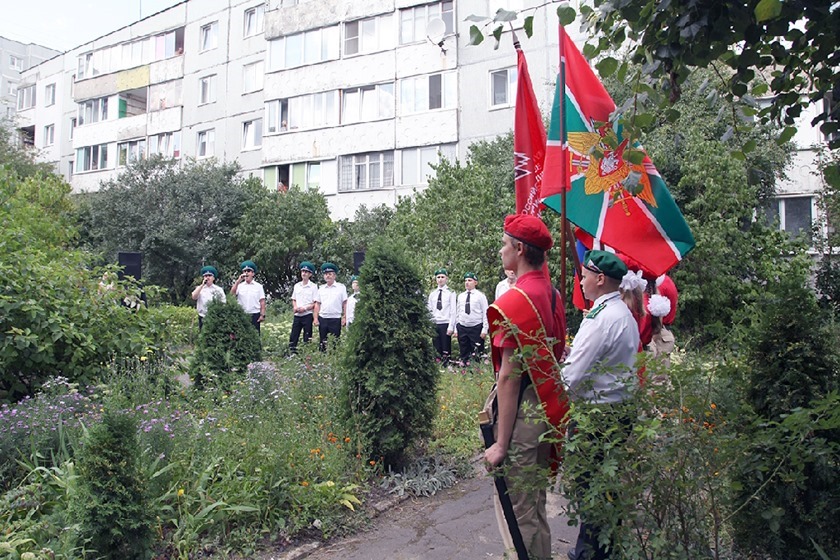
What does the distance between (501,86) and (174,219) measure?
13922 mm

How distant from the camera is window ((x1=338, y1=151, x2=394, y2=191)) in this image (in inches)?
1183

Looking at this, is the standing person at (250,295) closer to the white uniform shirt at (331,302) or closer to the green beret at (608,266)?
the white uniform shirt at (331,302)

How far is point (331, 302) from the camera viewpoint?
43.6 feet

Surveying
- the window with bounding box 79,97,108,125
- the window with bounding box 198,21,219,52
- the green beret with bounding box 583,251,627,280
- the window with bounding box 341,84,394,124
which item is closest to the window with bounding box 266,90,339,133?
the window with bounding box 341,84,394,124

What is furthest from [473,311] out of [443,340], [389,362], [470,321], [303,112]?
[303,112]

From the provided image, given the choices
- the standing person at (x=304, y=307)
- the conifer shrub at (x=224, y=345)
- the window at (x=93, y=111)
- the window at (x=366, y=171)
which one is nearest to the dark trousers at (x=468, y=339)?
the standing person at (x=304, y=307)

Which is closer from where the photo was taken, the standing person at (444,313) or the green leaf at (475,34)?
the green leaf at (475,34)

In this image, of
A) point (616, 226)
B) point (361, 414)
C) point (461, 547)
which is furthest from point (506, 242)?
point (361, 414)

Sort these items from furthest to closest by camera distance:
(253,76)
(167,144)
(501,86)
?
(167,144) < (253,76) < (501,86)

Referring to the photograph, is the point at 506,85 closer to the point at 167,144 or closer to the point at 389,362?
the point at 167,144

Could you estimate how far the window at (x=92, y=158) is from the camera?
1655 inches

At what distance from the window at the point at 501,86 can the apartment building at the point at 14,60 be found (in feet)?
166

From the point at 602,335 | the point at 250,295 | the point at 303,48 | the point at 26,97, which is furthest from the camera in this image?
the point at 26,97

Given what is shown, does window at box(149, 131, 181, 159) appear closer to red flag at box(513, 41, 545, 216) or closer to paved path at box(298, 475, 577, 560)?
red flag at box(513, 41, 545, 216)
